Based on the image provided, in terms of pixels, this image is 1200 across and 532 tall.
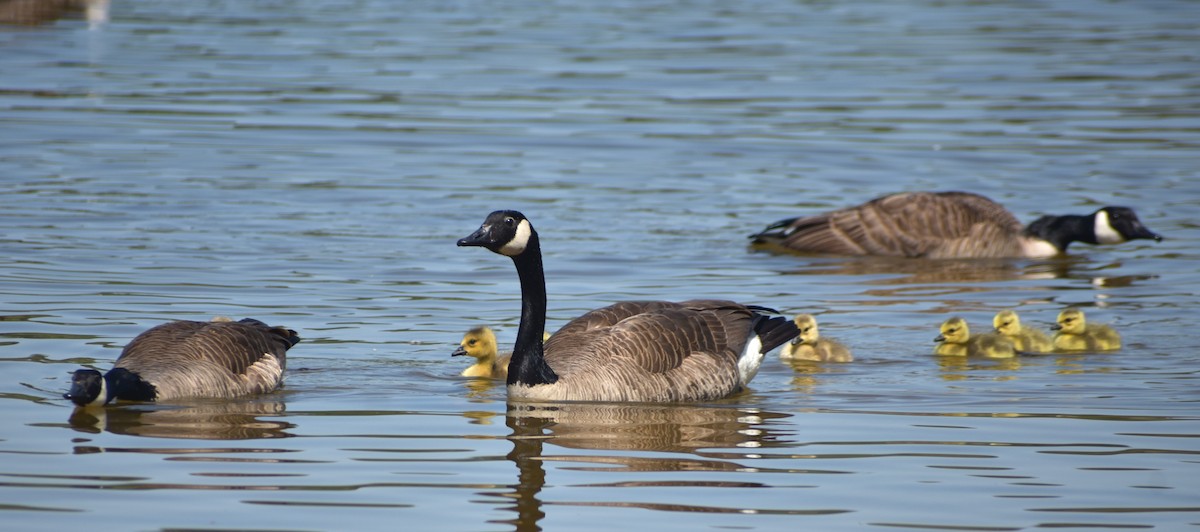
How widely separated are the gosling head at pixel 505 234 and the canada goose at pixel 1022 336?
141 inches

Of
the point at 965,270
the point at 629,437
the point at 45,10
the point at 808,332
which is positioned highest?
the point at 45,10

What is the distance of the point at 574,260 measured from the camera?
14977 mm

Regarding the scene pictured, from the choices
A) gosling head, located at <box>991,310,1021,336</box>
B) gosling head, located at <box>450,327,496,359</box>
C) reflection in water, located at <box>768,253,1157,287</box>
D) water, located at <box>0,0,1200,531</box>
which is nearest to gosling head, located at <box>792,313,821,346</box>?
water, located at <box>0,0,1200,531</box>

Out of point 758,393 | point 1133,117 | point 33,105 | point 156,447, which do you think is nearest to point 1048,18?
point 1133,117

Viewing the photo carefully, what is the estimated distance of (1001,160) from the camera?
20.3 m

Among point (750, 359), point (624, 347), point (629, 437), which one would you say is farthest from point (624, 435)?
point (750, 359)

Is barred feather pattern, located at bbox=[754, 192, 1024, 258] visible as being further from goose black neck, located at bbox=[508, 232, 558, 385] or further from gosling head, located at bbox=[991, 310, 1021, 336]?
goose black neck, located at bbox=[508, 232, 558, 385]

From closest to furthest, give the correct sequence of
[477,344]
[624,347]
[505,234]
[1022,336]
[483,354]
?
[505,234] → [624,347] → [477,344] → [483,354] → [1022,336]

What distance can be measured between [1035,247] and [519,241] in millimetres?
7712

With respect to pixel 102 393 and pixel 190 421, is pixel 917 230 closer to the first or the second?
pixel 190 421

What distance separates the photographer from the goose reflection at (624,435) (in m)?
8.34

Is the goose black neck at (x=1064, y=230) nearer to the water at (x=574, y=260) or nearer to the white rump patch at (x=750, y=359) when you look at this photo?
the water at (x=574, y=260)

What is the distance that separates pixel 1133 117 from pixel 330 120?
10.5m

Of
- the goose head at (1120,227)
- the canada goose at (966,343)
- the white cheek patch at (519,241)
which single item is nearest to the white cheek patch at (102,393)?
the white cheek patch at (519,241)
